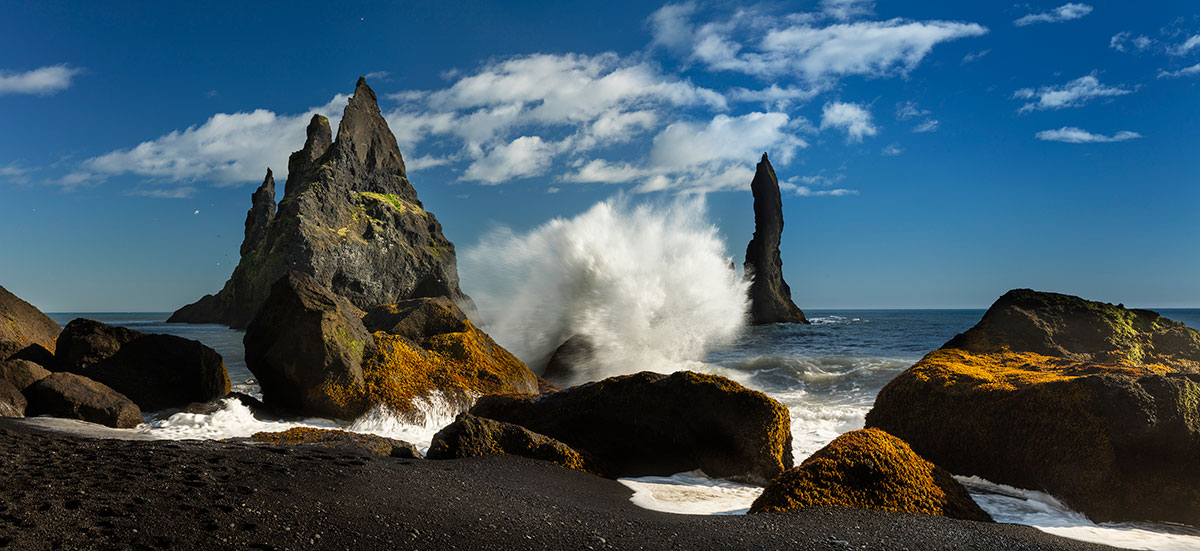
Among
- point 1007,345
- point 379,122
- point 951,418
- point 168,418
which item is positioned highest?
point 379,122

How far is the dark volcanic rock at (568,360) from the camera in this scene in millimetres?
13735

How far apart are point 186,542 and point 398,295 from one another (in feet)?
222

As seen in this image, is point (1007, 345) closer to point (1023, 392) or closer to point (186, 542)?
point (1023, 392)

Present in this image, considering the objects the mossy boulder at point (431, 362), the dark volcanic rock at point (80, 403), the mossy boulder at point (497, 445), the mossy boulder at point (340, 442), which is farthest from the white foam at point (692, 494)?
the dark volcanic rock at point (80, 403)

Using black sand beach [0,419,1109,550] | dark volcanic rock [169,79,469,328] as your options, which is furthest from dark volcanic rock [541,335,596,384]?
dark volcanic rock [169,79,469,328]

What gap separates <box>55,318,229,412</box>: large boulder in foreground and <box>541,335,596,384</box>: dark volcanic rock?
19.9 ft

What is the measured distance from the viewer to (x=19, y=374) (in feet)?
27.0

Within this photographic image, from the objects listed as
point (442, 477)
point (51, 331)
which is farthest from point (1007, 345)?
point (51, 331)

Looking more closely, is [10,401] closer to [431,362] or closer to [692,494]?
[431,362]

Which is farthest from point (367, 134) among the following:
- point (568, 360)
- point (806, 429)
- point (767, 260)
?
point (806, 429)

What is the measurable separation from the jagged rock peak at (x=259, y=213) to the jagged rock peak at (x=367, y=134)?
12906 millimetres

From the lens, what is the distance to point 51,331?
1113 cm

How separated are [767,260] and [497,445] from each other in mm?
64426

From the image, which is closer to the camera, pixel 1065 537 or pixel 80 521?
pixel 80 521
